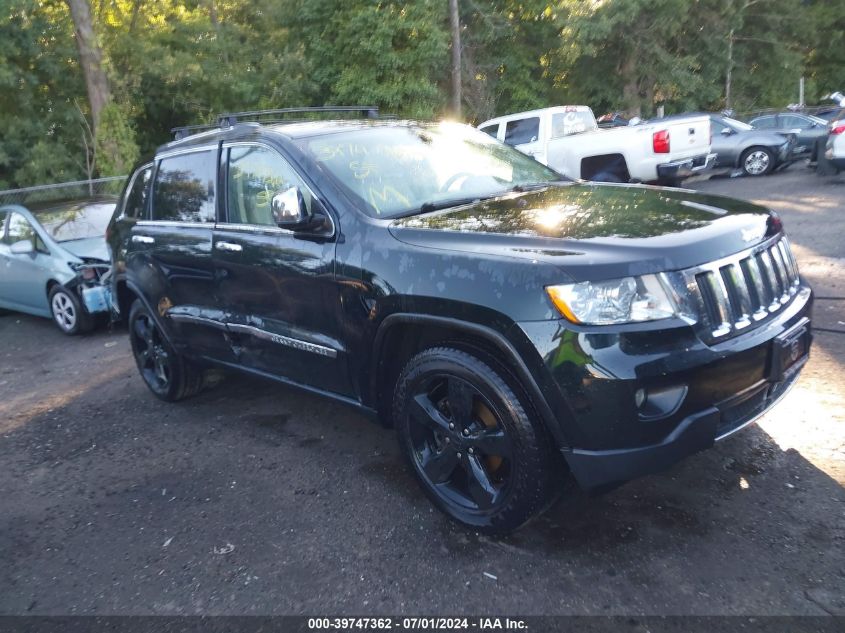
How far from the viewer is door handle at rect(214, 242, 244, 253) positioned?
13.9 ft

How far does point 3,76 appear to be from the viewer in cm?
1791

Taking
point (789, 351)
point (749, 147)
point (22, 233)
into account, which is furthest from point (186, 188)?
point (749, 147)

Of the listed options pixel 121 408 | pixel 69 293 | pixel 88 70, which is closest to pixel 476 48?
pixel 88 70

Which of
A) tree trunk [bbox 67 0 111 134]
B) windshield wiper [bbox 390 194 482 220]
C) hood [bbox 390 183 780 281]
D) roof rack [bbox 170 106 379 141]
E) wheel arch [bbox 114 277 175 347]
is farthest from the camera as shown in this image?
tree trunk [bbox 67 0 111 134]

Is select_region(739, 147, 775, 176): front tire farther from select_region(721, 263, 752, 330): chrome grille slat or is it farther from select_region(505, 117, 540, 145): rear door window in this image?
select_region(721, 263, 752, 330): chrome grille slat

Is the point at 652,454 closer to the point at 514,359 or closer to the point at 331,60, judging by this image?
the point at 514,359

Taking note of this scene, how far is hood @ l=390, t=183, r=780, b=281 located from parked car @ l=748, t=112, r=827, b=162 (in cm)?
1476

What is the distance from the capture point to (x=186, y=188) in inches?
193

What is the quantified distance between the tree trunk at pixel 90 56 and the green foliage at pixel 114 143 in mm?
254

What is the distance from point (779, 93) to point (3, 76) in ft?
107

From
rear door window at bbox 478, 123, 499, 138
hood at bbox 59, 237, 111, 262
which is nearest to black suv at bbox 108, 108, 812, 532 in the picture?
hood at bbox 59, 237, 111, 262

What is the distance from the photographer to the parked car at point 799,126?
55.4 feet

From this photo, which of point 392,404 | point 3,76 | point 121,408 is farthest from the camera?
point 3,76

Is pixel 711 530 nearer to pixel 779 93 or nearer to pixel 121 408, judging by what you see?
pixel 121 408
